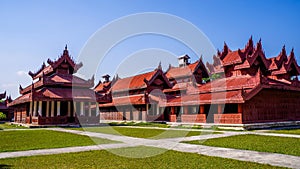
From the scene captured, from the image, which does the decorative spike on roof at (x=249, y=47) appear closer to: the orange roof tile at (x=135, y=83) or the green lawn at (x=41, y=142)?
the orange roof tile at (x=135, y=83)

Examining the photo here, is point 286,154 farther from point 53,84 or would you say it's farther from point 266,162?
point 53,84

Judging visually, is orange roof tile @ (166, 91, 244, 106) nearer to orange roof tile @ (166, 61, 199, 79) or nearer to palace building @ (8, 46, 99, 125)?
palace building @ (8, 46, 99, 125)

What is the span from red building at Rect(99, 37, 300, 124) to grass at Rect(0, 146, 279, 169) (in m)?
12.6

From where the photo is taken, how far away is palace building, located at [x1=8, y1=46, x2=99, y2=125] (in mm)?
25231

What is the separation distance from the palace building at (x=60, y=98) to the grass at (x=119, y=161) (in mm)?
17310

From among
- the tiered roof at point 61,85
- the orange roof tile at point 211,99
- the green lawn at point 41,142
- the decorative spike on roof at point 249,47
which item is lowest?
the green lawn at point 41,142

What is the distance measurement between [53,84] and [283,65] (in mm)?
25850

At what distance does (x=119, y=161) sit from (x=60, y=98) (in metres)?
18.6

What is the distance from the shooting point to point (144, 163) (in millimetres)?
7688

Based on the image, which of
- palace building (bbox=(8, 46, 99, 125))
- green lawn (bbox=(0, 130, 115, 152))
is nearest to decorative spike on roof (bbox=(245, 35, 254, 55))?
palace building (bbox=(8, 46, 99, 125))

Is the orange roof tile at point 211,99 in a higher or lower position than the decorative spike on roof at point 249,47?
lower

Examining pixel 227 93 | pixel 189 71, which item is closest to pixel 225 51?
pixel 189 71

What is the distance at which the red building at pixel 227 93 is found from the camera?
21281 mm

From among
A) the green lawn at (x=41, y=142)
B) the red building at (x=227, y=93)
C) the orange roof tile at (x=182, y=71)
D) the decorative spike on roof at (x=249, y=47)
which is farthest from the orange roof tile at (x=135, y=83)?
the green lawn at (x=41, y=142)
